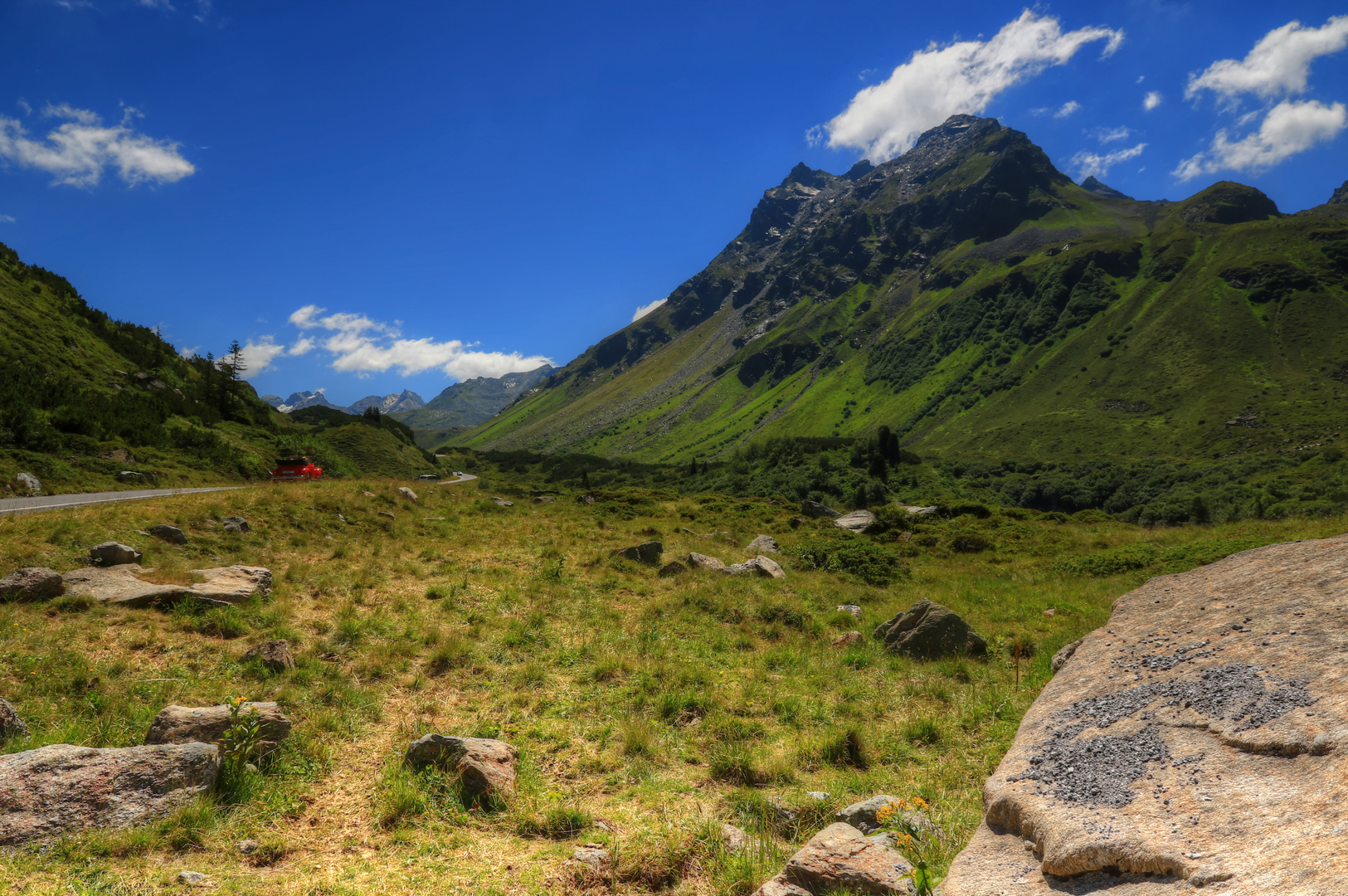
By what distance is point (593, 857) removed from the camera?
5844mm

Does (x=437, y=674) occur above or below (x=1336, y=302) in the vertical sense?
below

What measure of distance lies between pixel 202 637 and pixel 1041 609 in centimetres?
2152

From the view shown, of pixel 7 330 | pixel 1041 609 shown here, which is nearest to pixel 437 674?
pixel 1041 609

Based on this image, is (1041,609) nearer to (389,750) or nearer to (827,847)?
(827,847)

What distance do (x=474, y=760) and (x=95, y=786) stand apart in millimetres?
3864

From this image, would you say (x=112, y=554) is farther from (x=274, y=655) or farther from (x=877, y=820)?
(x=877, y=820)

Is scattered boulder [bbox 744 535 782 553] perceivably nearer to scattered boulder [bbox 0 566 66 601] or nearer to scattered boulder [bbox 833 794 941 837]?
scattered boulder [bbox 833 794 941 837]

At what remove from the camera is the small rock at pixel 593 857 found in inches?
227

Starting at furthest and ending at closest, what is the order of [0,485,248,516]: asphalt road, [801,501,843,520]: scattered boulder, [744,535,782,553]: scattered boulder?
[801,501,843,520]: scattered boulder, [744,535,782,553]: scattered boulder, [0,485,248,516]: asphalt road

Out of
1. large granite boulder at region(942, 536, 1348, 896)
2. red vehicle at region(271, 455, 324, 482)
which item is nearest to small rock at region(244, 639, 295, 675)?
large granite boulder at region(942, 536, 1348, 896)

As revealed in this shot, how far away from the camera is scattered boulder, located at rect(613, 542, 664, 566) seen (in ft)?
72.6

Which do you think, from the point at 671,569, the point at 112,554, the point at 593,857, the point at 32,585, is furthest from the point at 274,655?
the point at 671,569

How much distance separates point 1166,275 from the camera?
18088cm

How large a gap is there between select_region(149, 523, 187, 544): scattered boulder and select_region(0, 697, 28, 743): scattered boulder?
32.3ft
